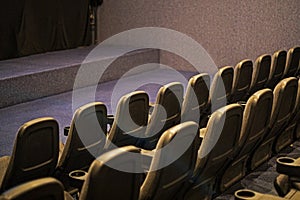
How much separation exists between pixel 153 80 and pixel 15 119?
261 cm

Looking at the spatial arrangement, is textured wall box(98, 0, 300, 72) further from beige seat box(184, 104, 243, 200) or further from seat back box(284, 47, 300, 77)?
beige seat box(184, 104, 243, 200)

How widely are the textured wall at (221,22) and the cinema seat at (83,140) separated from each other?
4.86 m

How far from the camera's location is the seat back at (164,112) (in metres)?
3.17

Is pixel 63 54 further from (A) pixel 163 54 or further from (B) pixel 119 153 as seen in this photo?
(B) pixel 119 153

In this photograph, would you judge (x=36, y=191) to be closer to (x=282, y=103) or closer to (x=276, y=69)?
(x=282, y=103)

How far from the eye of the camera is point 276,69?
4.83 m

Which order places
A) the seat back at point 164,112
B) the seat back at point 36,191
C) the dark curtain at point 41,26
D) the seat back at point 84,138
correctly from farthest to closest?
1. the dark curtain at point 41,26
2. the seat back at point 164,112
3. the seat back at point 84,138
4. the seat back at point 36,191

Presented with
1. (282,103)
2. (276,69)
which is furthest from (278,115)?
(276,69)

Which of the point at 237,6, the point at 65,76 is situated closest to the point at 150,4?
the point at 237,6

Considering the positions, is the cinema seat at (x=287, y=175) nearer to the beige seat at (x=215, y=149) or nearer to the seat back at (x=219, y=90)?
the beige seat at (x=215, y=149)

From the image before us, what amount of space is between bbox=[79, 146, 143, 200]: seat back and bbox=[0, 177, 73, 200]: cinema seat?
153 mm

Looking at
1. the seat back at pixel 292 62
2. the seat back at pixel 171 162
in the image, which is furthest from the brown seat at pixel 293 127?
the seat back at pixel 171 162

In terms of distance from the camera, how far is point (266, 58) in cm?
464

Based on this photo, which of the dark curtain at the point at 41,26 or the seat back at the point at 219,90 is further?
the dark curtain at the point at 41,26
